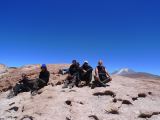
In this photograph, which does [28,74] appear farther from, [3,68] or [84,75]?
[3,68]

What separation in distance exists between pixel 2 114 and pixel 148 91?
998 cm

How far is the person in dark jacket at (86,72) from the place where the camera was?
20484mm

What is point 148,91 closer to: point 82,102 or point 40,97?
point 82,102

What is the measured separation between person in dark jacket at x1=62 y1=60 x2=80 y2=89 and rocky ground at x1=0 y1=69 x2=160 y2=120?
0.63m

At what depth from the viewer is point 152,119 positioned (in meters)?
15.7

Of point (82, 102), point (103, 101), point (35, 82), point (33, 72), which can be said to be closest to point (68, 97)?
point (82, 102)

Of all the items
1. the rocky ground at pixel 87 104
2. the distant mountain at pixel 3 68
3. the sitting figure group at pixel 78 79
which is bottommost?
the rocky ground at pixel 87 104

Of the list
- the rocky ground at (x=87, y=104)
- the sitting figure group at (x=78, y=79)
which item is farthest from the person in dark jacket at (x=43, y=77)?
the rocky ground at (x=87, y=104)

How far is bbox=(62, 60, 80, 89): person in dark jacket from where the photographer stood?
20.2 metres

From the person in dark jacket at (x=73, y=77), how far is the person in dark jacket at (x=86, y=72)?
441 millimetres

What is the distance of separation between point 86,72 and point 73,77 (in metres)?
1.04

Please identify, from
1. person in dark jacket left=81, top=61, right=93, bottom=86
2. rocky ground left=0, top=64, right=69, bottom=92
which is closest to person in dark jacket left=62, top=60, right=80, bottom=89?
person in dark jacket left=81, top=61, right=93, bottom=86

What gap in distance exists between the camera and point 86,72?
67.4 feet

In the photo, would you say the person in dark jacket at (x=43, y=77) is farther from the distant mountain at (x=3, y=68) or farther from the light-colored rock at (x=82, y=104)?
the distant mountain at (x=3, y=68)
